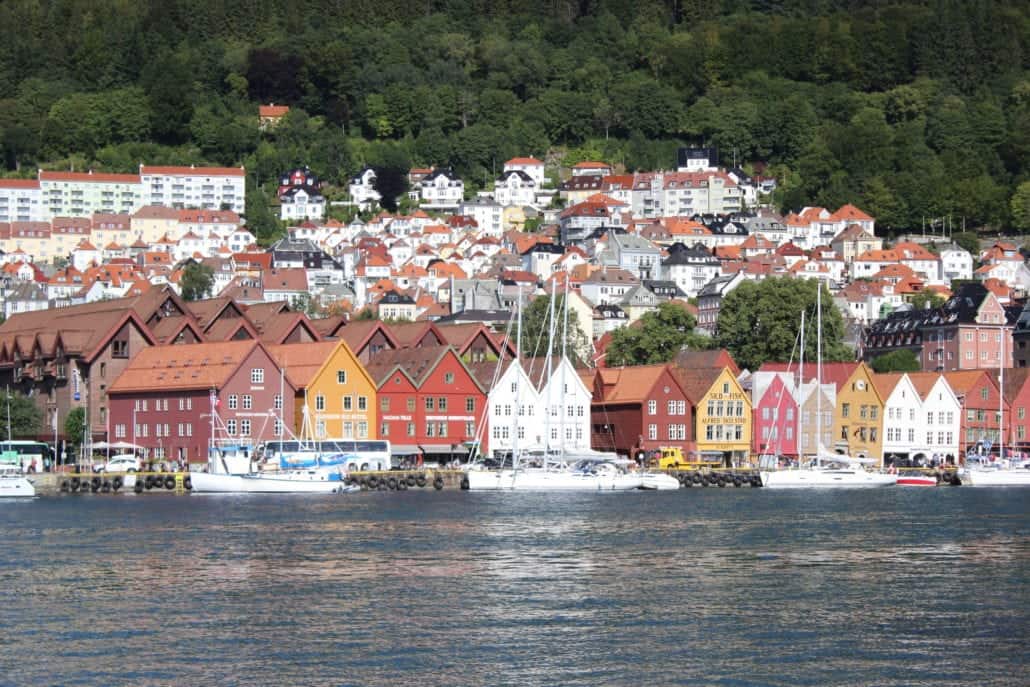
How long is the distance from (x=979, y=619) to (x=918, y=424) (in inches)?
2413

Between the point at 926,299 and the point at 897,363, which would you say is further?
the point at 926,299

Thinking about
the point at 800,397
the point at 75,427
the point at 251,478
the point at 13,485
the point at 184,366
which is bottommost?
the point at 13,485

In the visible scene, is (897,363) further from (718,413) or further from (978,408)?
(718,413)

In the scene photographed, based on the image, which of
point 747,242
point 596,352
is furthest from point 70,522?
point 747,242

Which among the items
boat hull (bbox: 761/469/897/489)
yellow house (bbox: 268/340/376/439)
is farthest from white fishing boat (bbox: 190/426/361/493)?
boat hull (bbox: 761/469/897/489)

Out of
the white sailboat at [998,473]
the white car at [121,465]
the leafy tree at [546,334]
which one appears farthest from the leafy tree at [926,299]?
the white car at [121,465]

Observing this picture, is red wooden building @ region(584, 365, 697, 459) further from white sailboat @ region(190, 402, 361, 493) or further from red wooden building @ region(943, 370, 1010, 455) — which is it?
white sailboat @ region(190, 402, 361, 493)

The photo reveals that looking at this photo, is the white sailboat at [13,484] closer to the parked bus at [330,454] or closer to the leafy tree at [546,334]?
the parked bus at [330,454]

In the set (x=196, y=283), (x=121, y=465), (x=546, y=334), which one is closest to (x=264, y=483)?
(x=121, y=465)

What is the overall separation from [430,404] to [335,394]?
4919 mm

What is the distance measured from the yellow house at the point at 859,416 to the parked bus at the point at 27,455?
38.7 m

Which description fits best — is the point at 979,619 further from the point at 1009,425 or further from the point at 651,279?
the point at 651,279

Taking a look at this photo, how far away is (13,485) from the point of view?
247ft

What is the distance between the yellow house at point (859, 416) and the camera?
9662 cm
